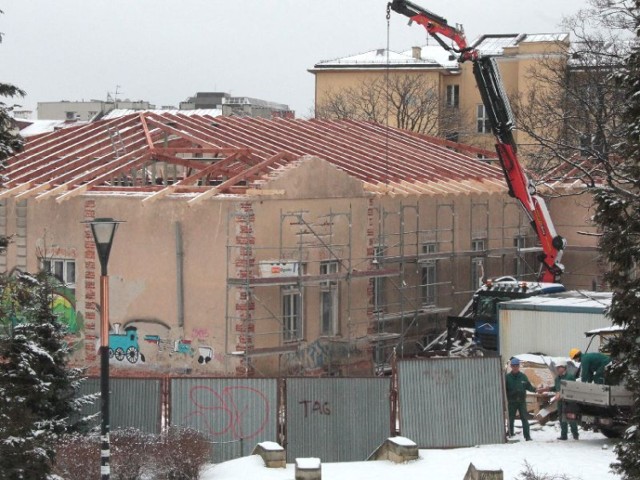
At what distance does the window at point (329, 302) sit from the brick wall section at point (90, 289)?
4.75 metres

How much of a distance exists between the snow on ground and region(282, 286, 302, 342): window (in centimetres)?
862

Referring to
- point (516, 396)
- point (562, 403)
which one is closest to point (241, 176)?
point (516, 396)

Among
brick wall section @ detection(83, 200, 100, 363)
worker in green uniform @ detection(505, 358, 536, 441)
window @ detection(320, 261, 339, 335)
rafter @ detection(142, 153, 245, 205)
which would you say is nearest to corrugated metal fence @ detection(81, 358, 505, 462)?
worker in green uniform @ detection(505, 358, 536, 441)

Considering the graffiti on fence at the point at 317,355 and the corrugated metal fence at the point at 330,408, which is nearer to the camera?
the corrugated metal fence at the point at 330,408

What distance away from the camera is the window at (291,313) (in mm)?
29516

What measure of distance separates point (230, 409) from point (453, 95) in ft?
177

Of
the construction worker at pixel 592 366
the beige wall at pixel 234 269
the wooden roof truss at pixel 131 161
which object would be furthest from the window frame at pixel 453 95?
the construction worker at pixel 592 366

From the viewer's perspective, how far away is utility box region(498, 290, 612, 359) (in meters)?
26.9

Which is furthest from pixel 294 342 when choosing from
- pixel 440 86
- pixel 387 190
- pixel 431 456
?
pixel 440 86

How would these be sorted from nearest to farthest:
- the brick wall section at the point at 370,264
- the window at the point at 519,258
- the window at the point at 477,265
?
the brick wall section at the point at 370,264 < the window at the point at 477,265 < the window at the point at 519,258

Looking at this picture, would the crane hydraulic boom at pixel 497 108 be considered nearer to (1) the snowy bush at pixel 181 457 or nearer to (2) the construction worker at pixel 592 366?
(2) the construction worker at pixel 592 366

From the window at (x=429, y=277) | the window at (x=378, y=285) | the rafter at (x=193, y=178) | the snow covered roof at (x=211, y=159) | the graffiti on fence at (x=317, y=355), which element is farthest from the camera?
the window at (x=429, y=277)

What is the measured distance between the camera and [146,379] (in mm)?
22156

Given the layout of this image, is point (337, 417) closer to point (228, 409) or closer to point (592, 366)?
point (228, 409)
